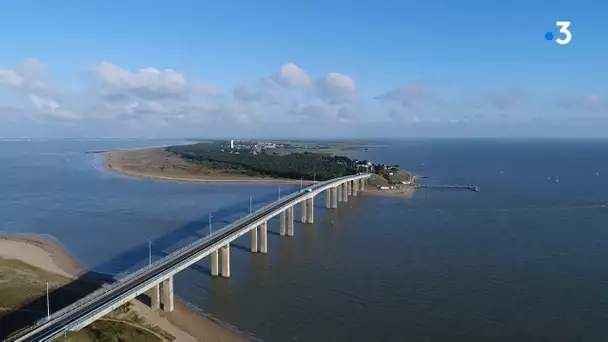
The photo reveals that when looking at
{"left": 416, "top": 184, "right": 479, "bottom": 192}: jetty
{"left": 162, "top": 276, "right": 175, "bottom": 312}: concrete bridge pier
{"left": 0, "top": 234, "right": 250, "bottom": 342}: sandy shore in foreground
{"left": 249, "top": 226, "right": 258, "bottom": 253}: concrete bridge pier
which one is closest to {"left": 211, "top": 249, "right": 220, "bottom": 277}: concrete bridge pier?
{"left": 0, "top": 234, "right": 250, "bottom": 342}: sandy shore in foreground

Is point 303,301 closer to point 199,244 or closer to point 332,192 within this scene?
point 199,244

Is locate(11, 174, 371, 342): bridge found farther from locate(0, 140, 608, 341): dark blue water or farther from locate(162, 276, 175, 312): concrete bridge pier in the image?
locate(0, 140, 608, 341): dark blue water

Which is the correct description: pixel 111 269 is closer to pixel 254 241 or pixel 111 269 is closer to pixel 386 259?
pixel 254 241

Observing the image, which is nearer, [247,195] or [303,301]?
[303,301]

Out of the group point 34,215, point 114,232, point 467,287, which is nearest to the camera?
point 467,287

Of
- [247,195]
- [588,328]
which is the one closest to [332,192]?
[247,195]

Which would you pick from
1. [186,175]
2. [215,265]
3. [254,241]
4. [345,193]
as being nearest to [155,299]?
[215,265]

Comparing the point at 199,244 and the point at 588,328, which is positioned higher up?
the point at 199,244
